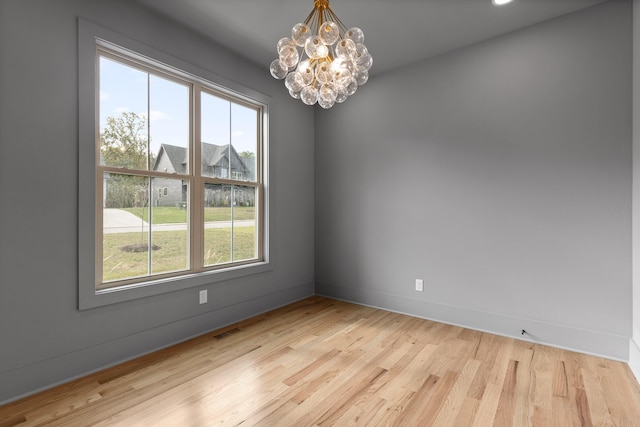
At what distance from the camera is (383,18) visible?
2.65 metres

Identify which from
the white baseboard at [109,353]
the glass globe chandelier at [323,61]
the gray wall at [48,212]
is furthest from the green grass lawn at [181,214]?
the glass globe chandelier at [323,61]

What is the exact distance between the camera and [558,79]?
263 cm

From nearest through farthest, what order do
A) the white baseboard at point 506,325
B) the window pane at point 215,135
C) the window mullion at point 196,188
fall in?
the white baseboard at point 506,325
the window mullion at point 196,188
the window pane at point 215,135

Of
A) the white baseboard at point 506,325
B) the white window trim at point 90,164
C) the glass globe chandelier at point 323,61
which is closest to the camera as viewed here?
the glass globe chandelier at point 323,61

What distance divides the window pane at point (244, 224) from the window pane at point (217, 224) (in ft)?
0.23

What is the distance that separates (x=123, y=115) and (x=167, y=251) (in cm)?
115

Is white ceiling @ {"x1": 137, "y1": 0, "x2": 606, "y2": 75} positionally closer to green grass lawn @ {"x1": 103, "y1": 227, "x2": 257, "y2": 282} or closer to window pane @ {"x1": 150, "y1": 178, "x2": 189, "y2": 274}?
window pane @ {"x1": 150, "y1": 178, "x2": 189, "y2": 274}

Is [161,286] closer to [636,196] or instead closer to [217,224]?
[217,224]

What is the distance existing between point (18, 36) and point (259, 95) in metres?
1.94

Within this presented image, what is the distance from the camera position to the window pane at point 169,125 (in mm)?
2615

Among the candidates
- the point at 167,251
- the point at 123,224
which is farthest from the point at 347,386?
the point at 123,224

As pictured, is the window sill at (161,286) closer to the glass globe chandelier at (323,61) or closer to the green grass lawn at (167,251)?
the green grass lawn at (167,251)

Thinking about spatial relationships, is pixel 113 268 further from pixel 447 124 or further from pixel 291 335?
pixel 447 124

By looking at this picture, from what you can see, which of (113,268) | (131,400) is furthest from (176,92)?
(131,400)
